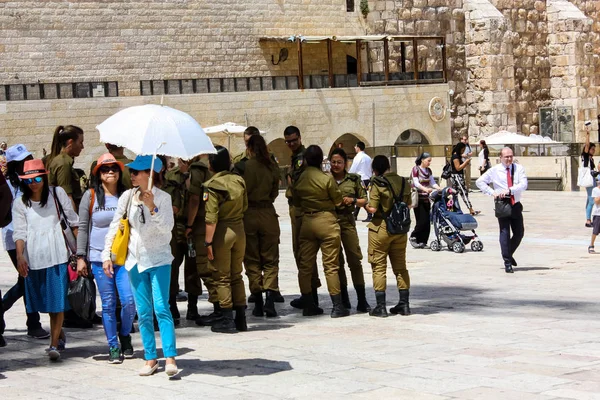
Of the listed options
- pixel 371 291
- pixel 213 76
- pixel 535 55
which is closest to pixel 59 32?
pixel 213 76

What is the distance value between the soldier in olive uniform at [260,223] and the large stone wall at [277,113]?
19.3 meters

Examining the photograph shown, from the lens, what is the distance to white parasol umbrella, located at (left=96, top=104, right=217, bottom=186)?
7.93 meters

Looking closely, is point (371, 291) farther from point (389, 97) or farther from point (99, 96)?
point (389, 97)

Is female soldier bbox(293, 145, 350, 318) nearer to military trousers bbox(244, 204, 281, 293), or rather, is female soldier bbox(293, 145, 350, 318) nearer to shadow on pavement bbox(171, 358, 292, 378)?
military trousers bbox(244, 204, 281, 293)

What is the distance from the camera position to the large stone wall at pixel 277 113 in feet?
94.6

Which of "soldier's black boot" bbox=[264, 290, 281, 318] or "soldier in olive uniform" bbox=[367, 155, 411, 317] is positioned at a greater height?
"soldier in olive uniform" bbox=[367, 155, 411, 317]

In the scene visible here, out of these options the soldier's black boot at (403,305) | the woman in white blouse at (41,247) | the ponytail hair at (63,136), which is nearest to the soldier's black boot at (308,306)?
the soldier's black boot at (403,305)

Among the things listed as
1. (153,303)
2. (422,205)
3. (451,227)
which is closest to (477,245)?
(451,227)

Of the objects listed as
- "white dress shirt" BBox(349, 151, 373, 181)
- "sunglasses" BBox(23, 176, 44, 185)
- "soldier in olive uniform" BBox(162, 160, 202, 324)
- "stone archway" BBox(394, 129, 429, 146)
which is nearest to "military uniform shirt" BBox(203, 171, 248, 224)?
"soldier in olive uniform" BBox(162, 160, 202, 324)

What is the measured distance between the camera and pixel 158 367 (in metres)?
7.81

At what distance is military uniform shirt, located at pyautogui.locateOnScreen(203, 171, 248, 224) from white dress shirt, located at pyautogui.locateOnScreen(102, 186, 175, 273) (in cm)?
151

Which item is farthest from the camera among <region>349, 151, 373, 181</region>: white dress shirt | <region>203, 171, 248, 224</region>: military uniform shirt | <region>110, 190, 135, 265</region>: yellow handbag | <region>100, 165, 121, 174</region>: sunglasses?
<region>349, 151, 373, 181</region>: white dress shirt

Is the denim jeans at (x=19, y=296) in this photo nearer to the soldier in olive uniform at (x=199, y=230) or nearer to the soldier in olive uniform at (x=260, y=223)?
the soldier in olive uniform at (x=199, y=230)

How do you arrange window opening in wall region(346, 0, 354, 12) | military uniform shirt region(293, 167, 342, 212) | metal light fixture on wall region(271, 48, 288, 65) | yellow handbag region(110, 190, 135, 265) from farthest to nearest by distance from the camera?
1. window opening in wall region(346, 0, 354, 12)
2. metal light fixture on wall region(271, 48, 288, 65)
3. military uniform shirt region(293, 167, 342, 212)
4. yellow handbag region(110, 190, 135, 265)
